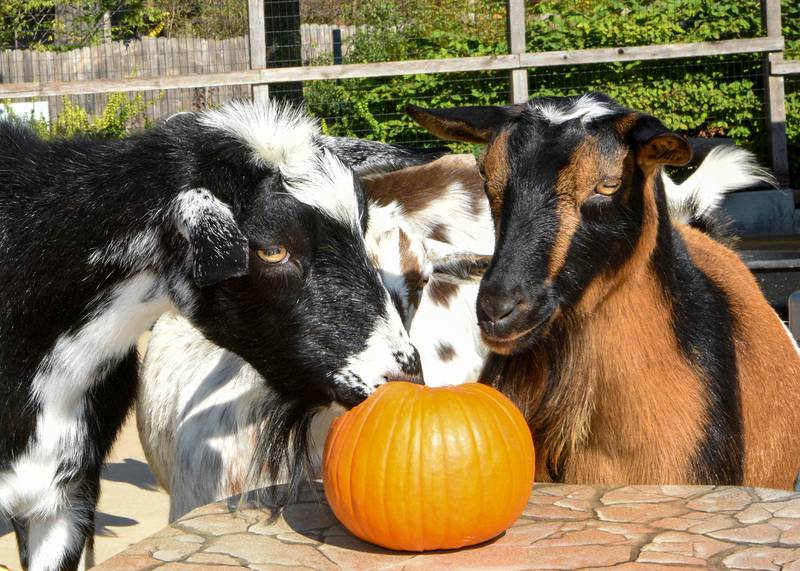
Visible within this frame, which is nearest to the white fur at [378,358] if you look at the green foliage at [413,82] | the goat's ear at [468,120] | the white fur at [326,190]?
the white fur at [326,190]

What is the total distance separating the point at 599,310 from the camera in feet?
10.0

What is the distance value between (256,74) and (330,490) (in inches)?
310

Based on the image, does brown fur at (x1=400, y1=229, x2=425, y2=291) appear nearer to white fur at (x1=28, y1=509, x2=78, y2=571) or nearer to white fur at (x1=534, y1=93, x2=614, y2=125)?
white fur at (x1=534, y1=93, x2=614, y2=125)

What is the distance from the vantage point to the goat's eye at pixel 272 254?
2.93 meters

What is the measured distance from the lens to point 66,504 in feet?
11.0

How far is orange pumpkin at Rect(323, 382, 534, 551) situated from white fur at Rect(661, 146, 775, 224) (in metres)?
2.19

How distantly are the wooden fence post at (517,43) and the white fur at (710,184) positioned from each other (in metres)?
5.33

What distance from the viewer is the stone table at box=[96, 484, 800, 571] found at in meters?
2.20

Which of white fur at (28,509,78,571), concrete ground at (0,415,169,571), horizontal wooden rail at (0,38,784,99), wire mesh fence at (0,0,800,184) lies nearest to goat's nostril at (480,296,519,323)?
white fur at (28,509,78,571)

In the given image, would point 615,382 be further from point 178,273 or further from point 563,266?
point 178,273

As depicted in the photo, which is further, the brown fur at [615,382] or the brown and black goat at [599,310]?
the brown fur at [615,382]

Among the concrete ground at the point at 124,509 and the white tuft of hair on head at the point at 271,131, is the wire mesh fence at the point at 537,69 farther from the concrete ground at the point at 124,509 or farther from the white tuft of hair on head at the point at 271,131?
the white tuft of hair on head at the point at 271,131

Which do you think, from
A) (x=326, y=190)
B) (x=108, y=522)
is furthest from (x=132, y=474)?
(x=326, y=190)

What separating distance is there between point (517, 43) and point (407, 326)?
689cm
